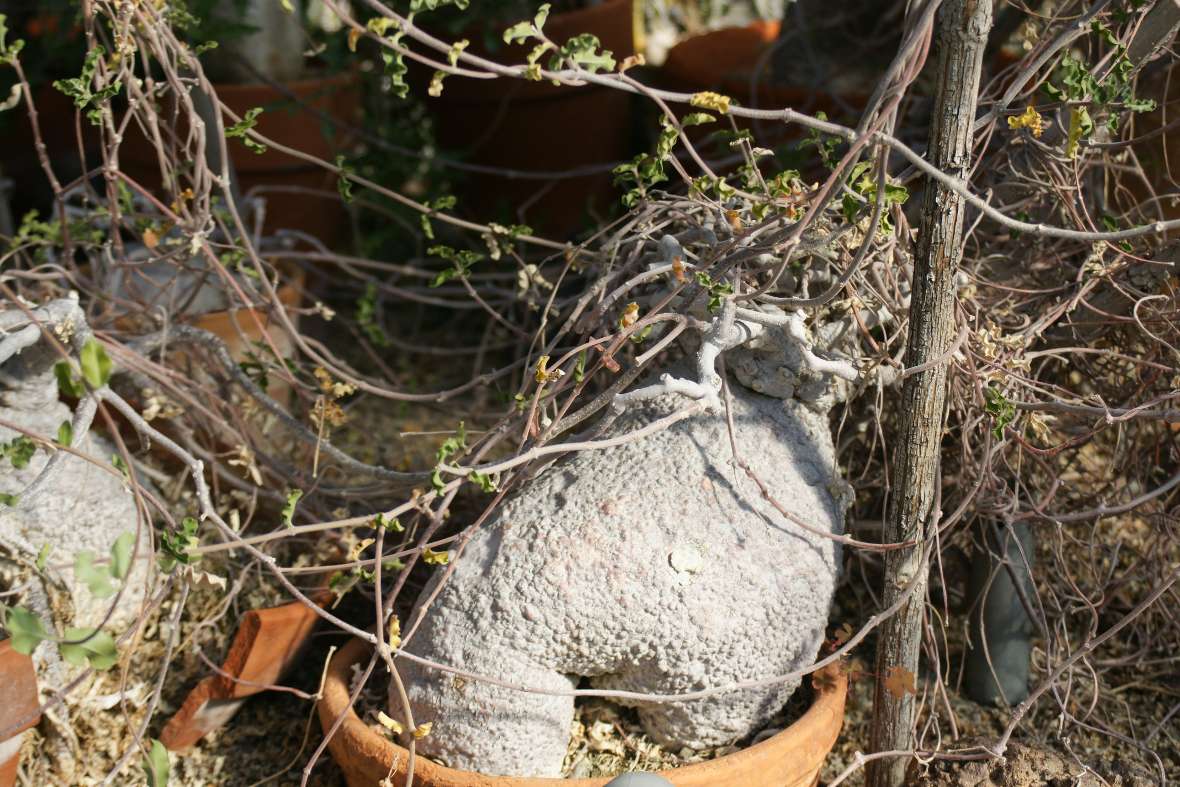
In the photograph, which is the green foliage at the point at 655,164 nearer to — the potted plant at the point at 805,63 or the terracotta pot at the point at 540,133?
the potted plant at the point at 805,63

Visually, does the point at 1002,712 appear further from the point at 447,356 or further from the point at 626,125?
the point at 626,125

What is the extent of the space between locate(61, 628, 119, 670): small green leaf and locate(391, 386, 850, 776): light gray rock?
43 centimetres

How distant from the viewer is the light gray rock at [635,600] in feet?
4.33

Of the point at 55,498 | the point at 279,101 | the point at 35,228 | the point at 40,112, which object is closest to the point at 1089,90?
the point at 55,498

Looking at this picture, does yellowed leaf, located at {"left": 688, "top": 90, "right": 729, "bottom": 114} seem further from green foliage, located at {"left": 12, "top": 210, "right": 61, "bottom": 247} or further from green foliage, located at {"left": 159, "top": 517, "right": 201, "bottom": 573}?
green foliage, located at {"left": 12, "top": 210, "right": 61, "bottom": 247}

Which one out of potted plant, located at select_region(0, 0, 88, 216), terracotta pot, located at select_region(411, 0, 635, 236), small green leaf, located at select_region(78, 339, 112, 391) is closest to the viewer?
small green leaf, located at select_region(78, 339, 112, 391)

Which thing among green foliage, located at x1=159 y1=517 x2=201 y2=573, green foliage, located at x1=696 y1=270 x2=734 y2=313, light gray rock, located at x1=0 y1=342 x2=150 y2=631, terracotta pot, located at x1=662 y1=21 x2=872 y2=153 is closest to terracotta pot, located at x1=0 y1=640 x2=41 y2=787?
light gray rock, located at x1=0 y1=342 x2=150 y2=631

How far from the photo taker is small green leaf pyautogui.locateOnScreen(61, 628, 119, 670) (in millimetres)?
967

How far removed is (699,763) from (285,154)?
6.44 feet

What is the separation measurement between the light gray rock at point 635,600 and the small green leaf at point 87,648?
43 cm

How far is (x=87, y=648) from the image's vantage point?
971 mm

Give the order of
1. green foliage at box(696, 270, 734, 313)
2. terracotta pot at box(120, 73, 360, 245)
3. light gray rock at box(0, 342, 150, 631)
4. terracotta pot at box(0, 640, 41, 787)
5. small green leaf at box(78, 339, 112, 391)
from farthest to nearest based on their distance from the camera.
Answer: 1. terracotta pot at box(120, 73, 360, 245)
2. light gray rock at box(0, 342, 150, 631)
3. terracotta pot at box(0, 640, 41, 787)
4. green foliage at box(696, 270, 734, 313)
5. small green leaf at box(78, 339, 112, 391)

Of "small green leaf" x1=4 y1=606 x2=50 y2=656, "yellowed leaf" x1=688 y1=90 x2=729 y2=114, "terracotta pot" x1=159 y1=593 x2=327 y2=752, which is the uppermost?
"yellowed leaf" x1=688 y1=90 x2=729 y2=114

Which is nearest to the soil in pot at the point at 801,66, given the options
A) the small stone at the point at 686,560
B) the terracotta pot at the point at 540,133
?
the terracotta pot at the point at 540,133
